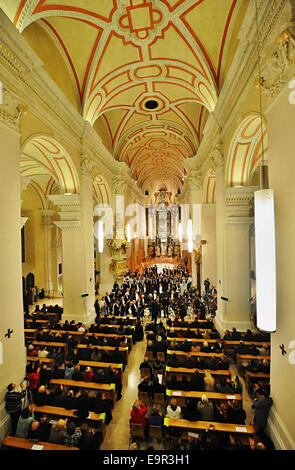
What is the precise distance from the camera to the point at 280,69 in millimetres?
3514

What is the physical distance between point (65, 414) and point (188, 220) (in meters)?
5.94

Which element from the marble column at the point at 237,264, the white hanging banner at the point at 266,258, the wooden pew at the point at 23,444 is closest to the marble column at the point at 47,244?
the marble column at the point at 237,264

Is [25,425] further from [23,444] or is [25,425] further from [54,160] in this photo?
[54,160]

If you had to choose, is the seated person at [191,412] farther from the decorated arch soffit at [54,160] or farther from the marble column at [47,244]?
the marble column at [47,244]

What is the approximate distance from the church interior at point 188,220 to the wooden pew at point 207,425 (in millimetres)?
19

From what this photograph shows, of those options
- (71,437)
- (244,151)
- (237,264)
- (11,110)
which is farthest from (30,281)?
(244,151)

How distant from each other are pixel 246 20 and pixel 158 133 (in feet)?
36.8

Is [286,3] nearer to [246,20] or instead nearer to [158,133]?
[246,20]

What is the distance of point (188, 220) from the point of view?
7934mm

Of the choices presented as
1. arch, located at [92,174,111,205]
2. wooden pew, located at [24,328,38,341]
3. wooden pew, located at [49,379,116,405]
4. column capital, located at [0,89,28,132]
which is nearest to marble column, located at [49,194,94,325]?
wooden pew, located at [24,328,38,341]

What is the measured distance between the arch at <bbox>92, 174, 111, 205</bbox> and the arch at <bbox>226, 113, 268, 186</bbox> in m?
6.89

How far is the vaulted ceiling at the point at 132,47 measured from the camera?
605 cm

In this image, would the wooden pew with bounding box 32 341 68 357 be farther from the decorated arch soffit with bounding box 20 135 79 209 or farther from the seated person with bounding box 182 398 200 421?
the decorated arch soffit with bounding box 20 135 79 209

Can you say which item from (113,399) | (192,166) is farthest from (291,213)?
(192,166)
